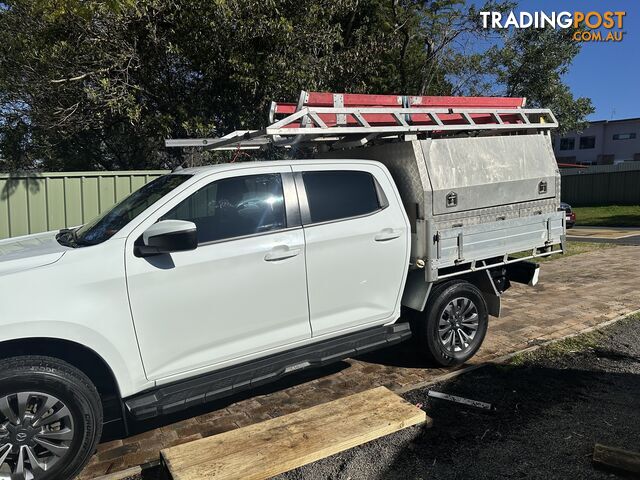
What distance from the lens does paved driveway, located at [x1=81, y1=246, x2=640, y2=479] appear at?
3730 millimetres

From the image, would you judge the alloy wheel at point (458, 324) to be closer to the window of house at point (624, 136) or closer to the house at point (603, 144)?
the house at point (603, 144)

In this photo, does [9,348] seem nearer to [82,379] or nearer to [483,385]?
[82,379]

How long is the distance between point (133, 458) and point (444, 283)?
119 inches

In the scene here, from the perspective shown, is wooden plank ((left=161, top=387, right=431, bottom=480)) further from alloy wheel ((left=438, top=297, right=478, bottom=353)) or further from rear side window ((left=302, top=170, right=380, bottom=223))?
rear side window ((left=302, top=170, right=380, bottom=223))

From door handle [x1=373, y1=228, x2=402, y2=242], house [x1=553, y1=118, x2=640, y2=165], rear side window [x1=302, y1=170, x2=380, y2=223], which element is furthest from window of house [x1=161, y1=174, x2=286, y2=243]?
house [x1=553, y1=118, x2=640, y2=165]

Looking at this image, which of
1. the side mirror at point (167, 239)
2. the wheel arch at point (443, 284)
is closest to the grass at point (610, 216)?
the wheel arch at point (443, 284)

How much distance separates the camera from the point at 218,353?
353 cm

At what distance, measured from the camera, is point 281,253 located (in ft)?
12.2

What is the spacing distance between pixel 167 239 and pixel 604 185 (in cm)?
3391

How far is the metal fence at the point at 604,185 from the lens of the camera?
2978 centimetres

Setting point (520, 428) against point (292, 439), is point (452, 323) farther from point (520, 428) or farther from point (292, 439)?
point (292, 439)

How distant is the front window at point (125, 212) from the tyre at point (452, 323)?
8.30 ft

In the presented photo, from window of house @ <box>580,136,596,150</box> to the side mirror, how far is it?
164 ft

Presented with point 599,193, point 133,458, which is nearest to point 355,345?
point 133,458
